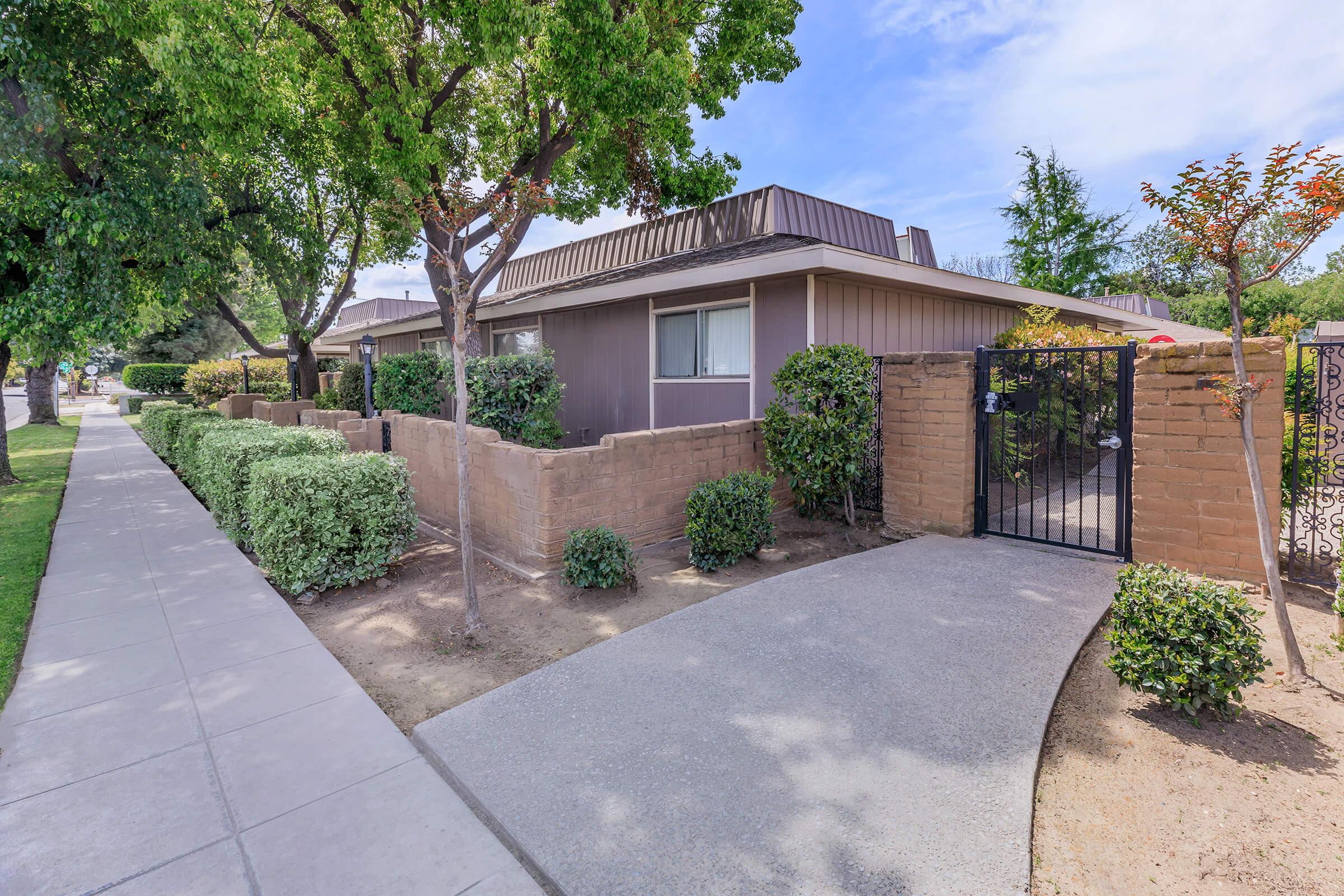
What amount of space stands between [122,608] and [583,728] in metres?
4.31

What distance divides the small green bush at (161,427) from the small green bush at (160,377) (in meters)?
21.8

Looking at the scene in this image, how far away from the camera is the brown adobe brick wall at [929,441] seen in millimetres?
5680

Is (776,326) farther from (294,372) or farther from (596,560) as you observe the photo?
(294,372)

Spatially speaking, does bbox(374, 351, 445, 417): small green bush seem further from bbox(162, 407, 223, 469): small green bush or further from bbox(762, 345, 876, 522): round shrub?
bbox(762, 345, 876, 522): round shrub

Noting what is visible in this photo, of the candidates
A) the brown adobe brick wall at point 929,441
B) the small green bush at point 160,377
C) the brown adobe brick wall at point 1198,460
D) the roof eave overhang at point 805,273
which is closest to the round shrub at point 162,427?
the roof eave overhang at point 805,273

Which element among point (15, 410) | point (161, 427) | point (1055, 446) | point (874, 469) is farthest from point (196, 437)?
point (15, 410)

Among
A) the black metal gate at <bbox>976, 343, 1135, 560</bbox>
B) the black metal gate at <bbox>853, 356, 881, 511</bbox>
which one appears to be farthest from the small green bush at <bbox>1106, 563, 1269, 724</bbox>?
the black metal gate at <bbox>853, 356, 881, 511</bbox>

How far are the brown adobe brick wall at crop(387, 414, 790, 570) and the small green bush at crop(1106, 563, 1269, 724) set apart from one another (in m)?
3.80

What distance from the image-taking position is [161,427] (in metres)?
13.6

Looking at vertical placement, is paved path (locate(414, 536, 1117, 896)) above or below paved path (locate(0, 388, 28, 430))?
below

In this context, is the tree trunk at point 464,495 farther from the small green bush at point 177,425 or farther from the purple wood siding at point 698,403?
the small green bush at point 177,425

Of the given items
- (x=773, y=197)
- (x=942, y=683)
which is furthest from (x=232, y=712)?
(x=773, y=197)

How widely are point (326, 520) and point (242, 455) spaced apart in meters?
2.30

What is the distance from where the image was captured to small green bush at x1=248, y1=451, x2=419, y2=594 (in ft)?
16.6
